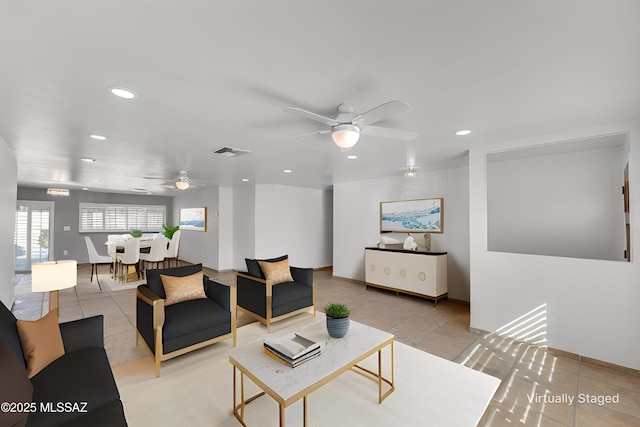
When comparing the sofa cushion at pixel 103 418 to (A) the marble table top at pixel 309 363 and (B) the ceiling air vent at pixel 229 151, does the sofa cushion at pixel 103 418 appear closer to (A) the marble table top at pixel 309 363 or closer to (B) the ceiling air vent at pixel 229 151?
(A) the marble table top at pixel 309 363

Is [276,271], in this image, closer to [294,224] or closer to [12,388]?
[12,388]

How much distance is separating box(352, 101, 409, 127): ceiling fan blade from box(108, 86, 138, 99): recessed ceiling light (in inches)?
66.3

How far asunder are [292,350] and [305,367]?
0.48ft

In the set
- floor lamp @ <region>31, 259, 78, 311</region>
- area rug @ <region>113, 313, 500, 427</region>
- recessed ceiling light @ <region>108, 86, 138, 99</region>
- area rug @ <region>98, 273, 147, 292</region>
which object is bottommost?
area rug @ <region>98, 273, 147, 292</region>

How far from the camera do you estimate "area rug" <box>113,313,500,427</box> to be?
197 cm

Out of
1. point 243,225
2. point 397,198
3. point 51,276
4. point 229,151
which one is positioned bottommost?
point 51,276

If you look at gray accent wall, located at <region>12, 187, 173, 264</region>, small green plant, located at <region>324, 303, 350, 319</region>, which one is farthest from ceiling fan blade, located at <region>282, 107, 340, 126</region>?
gray accent wall, located at <region>12, 187, 173, 264</region>

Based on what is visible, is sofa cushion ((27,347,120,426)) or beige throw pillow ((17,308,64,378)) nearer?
sofa cushion ((27,347,120,426))

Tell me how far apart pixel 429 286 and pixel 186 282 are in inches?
148

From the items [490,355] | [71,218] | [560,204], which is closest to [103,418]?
[490,355]

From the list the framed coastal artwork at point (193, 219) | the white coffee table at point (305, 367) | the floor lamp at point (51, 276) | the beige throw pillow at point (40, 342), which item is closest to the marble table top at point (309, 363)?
the white coffee table at point (305, 367)

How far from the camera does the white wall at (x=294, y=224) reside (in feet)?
23.1

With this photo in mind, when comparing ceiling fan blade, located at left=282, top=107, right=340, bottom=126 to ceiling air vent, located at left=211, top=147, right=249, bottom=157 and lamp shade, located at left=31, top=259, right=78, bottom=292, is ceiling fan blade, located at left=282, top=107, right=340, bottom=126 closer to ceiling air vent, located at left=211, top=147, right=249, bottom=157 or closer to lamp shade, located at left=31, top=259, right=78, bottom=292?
ceiling air vent, located at left=211, top=147, right=249, bottom=157

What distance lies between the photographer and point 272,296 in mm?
3586
